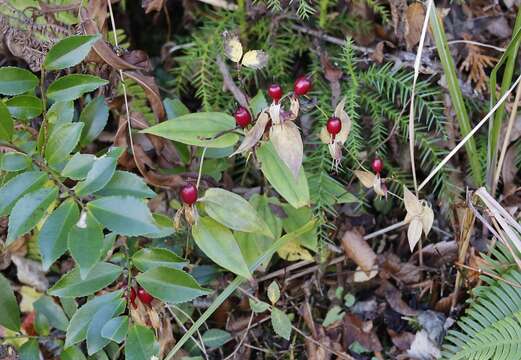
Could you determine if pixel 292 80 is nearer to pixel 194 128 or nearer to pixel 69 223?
pixel 194 128

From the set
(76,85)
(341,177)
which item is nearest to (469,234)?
(341,177)

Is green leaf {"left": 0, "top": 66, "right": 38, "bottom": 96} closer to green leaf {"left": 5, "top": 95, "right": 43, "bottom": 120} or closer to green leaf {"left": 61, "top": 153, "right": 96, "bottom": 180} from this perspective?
green leaf {"left": 5, "top": 95, "right": 43, "bottom": 120}

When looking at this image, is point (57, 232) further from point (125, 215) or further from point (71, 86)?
point (71, 86)

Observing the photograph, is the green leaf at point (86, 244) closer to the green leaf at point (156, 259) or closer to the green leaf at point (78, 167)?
the green leaf at point (78, 167)

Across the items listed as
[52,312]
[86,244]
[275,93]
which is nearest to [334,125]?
[275,93]

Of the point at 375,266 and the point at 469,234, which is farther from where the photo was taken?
the point at 375,266

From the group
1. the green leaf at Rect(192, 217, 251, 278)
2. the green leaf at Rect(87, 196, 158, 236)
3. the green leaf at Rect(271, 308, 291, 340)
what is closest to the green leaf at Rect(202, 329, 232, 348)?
the green leaf at Rect(271, 308, 291, 340)

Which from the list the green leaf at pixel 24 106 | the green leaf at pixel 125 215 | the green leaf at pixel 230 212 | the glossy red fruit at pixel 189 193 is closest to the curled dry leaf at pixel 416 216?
the green leaf at pixel 230 212
